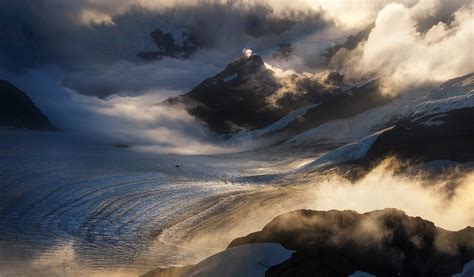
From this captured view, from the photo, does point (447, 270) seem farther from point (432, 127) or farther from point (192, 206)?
point (432, 127)

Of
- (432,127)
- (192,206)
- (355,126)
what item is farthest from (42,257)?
(355,126)

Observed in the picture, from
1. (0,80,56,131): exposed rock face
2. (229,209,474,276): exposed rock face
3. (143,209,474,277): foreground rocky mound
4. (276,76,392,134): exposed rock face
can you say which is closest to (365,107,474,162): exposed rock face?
(229,209,474,276): exposed rock face

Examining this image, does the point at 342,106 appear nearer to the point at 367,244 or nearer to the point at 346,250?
the point at 367,244

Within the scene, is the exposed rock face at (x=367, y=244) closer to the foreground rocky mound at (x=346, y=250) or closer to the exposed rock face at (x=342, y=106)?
the foreground rocky mound at (x=346, y=250)

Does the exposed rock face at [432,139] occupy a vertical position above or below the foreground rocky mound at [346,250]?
above

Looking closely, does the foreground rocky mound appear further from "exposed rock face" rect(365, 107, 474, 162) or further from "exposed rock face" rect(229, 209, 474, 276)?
"exposed rock face" rect(365, 107, 474, 162)

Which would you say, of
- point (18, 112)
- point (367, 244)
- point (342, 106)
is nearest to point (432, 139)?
point (367, 244)

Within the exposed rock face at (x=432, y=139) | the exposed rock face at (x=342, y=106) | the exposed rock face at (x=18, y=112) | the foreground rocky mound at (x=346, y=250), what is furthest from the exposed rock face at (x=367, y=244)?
the exposed rock face at (x=342, y=106)
